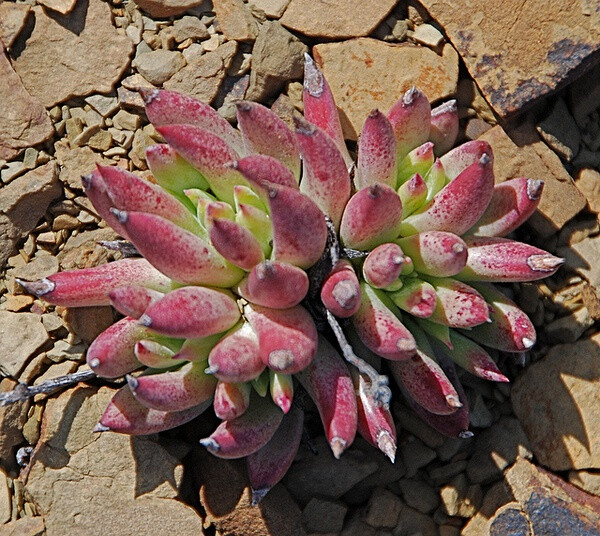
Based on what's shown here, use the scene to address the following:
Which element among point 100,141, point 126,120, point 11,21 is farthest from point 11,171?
point 11,21

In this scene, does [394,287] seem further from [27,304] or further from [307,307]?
[27,304]

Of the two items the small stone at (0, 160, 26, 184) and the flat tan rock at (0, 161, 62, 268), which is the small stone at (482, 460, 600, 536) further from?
the small stone at (0, 160, 26, 184)

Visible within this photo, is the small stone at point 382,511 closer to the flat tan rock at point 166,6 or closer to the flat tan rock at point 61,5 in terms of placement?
the flat tan rock at point 166,6

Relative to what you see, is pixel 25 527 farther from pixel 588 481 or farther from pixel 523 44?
pixel 523 44

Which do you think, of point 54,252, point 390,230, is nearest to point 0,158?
point 54,252

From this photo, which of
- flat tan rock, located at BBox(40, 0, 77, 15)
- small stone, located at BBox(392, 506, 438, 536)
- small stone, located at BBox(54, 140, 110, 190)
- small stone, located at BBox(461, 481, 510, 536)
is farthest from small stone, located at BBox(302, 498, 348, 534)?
flat tan rock, located at BBox(40, 0, 77, 15)
